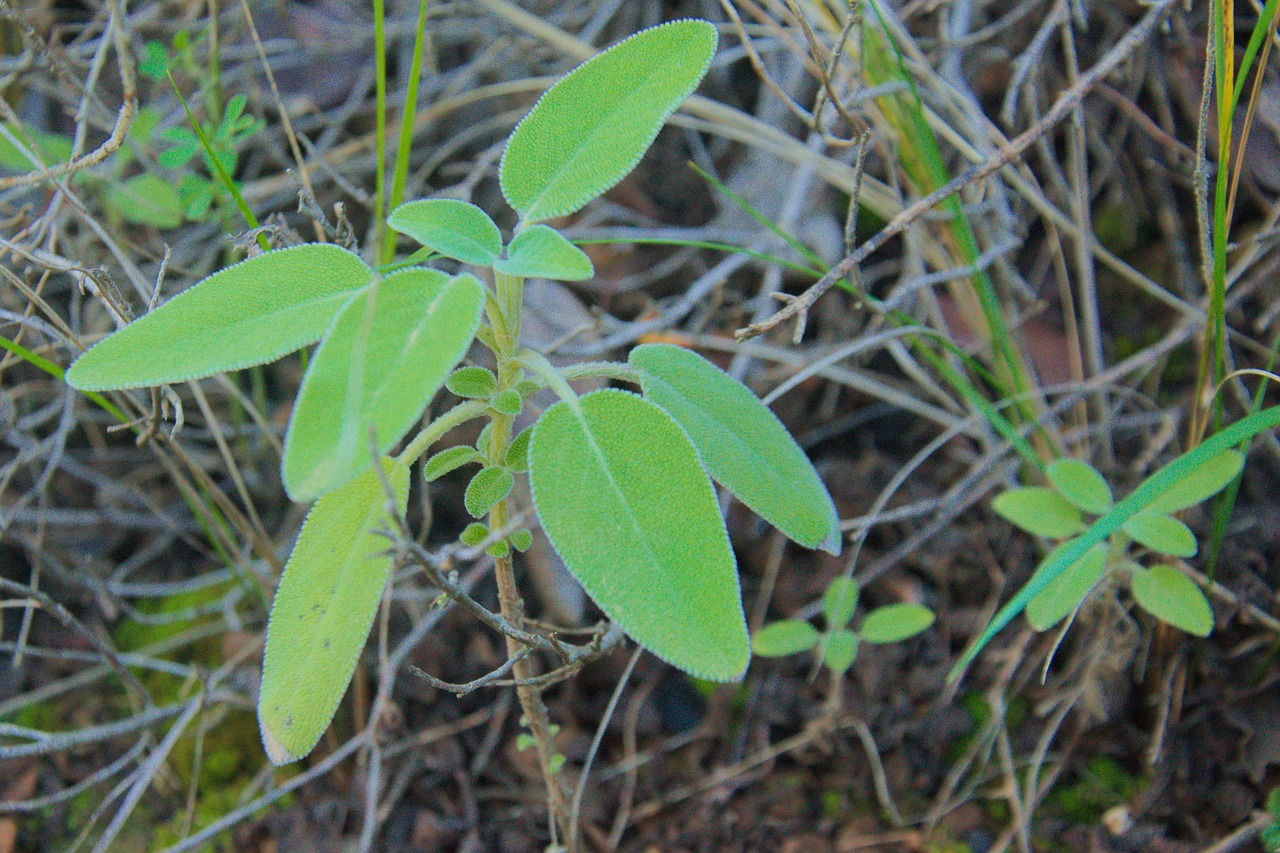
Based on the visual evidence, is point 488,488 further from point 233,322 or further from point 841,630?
point 841,630

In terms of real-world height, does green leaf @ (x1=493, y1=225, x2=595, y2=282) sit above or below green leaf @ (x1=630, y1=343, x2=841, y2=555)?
above

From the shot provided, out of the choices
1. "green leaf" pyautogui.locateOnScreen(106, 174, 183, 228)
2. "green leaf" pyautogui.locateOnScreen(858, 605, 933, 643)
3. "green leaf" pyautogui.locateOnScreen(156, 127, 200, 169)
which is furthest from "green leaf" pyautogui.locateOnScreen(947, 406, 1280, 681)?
"green leaf" pyautogui.locateOnScreen(106, 174, 183, 228)

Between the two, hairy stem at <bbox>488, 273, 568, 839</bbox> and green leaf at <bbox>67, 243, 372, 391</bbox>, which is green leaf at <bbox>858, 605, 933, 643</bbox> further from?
green leaf at <bbox>67, 243, 372, 391</bbox>

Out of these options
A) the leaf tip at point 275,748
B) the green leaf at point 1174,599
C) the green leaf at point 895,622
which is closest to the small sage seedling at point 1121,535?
the green leaf at point 1174,599

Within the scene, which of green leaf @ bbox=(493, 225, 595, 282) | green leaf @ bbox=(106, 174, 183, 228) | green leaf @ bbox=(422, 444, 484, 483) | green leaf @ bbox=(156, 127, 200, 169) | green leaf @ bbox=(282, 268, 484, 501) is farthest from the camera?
green leaf @ bbox=(106, 174, 183, 228)

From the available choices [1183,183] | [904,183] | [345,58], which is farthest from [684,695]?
[345,58]

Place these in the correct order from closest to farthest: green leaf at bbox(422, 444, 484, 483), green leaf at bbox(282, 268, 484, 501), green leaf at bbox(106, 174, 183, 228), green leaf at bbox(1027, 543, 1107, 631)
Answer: green leaf at bbox(282, 268, 484, 501) → green leaf at bbox(422, 444, 484, 483) → green leaf at bbox(1027, 543, 1107, 631) → green leaf at bbox(106, 174, 183, 228)

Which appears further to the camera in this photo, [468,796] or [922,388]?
[922,388]

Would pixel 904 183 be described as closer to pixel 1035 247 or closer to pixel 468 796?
pixel 1035 247
